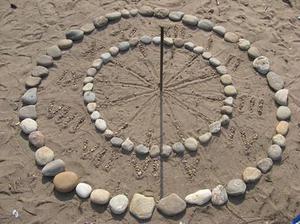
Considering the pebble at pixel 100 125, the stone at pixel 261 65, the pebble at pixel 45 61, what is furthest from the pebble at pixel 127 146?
the stone at pixel 261 65

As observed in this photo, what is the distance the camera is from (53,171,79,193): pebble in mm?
4055

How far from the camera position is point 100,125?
4590 millimetres

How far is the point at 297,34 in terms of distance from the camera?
5727mm

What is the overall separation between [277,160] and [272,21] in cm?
243

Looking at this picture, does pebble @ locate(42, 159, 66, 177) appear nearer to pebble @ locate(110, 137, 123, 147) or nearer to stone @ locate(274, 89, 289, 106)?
pebble @ locate(110, 137, 123, 147)

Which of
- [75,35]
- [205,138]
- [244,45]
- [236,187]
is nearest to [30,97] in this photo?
[75,35]

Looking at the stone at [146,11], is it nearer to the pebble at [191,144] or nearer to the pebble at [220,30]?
the pebble at [220,30]

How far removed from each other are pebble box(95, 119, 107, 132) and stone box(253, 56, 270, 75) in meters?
2.10

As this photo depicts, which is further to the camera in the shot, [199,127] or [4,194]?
[199,127]

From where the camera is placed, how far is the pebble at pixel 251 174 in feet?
13.7

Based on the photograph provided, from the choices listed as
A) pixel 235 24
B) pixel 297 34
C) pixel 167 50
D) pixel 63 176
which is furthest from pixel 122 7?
pixel 63 176

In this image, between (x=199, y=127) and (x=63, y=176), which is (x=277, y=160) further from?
(x=63, y=176)

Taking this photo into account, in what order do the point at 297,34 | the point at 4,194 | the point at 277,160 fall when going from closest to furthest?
the point at 4,194, the point at 277,160, the point at 297,34

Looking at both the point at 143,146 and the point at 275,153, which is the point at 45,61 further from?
the point at 275,153
